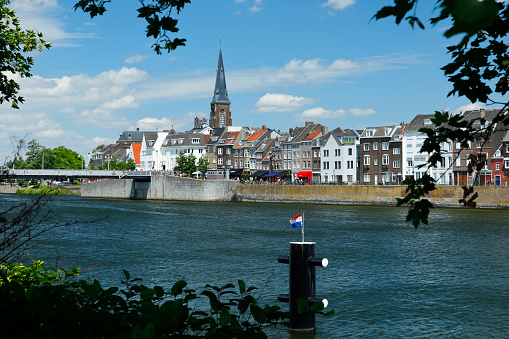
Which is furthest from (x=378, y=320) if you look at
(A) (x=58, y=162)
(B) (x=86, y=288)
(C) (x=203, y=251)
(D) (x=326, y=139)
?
(A) (x=58, y=162)

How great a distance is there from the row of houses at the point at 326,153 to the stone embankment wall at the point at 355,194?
3981 millimetres

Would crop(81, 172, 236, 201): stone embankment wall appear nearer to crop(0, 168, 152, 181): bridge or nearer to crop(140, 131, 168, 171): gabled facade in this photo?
crop(0, 168, 152, 181): bridge

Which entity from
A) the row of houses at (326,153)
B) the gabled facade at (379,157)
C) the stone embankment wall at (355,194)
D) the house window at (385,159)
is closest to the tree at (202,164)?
the row of houses at (326,153)

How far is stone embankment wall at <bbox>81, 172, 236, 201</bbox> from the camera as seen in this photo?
91938mm

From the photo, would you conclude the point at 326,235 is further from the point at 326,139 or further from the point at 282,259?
the point at 326,139

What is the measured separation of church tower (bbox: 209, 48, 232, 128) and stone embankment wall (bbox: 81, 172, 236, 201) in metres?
64.0

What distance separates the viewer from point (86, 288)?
5.30 metres

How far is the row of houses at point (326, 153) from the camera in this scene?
8038 centimetres

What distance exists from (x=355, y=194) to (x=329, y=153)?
937 inches

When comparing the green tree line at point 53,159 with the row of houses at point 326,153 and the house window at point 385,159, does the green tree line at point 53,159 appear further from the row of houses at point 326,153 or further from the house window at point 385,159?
the house window at point 385,159

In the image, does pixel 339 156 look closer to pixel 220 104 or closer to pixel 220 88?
pixel 220 104

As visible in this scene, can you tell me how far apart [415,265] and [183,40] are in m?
22.7

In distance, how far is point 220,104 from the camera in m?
169

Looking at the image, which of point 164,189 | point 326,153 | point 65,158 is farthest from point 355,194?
point 65,158
